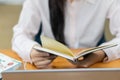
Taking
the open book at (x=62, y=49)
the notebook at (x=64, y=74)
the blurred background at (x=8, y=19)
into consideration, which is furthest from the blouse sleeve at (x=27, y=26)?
the blurred background at (x=8, y=19)

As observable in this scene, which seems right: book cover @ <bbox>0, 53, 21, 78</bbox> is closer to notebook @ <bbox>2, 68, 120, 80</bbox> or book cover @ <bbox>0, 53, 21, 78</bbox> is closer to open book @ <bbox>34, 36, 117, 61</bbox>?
open book @ <bbox>34, 36, 117, 61</bbox>

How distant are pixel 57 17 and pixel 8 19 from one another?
7.25 ft

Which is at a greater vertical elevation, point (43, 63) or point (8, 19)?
point (8, 19)

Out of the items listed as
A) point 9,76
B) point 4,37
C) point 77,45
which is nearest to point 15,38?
point 77,45

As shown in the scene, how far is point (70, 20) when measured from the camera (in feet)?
4.25

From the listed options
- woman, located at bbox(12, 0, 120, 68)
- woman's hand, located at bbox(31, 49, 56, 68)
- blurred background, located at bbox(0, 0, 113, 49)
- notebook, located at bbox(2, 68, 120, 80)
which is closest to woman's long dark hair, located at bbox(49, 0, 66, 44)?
woman, located at bbox(12, 0, 120, 68)

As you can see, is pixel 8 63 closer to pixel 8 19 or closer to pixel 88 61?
pixel 88 61

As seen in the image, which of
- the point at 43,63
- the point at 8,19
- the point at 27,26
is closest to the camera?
the point at 43,63

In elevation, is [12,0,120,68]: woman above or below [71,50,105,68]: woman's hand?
above

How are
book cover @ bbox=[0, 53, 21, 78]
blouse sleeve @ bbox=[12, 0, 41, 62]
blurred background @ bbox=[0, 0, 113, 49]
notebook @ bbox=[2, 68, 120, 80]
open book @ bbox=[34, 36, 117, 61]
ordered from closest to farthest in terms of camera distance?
notebook @ bbox=[2, 68, 120, 80] < open book @ bbox=[34, 36, 117, 61] < book cover @ bbox=[0, 53, 21, 78] < blouse sleeve @ bbox=[12, 0, 41, 62] < blurred background @ bbox=[0, 0, 113, 49]

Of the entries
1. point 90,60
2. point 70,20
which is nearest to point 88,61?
point 90,60

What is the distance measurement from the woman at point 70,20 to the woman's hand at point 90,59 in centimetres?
17

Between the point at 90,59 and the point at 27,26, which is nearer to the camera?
the point at 90,59

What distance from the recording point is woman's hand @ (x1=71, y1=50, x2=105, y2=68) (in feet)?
3.29
